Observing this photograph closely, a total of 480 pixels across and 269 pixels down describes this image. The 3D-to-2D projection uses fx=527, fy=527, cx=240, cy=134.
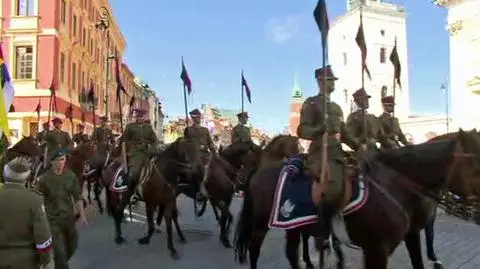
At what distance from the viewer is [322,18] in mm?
6230

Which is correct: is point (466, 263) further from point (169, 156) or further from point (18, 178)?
point (18, 178)

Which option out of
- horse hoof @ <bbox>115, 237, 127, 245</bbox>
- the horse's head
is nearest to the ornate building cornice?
the horse's head

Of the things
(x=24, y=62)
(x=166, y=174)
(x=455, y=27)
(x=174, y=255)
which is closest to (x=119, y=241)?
(x=166, y=174)

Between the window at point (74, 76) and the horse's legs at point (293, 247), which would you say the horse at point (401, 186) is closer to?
the horse's legs at point (293, 247)

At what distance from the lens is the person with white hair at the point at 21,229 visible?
15.1ft

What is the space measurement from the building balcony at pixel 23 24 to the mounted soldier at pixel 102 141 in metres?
18.2

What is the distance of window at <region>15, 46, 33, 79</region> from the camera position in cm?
3361

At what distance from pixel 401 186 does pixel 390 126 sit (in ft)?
11.2

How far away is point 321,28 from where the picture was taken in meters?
6.20

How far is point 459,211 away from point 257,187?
2686 mm

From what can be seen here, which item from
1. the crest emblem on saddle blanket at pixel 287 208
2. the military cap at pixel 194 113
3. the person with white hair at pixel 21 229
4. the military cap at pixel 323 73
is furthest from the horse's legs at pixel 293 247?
the military cap at pixel 194 113

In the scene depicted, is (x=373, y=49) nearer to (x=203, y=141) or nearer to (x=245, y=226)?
(x=203, y=141)

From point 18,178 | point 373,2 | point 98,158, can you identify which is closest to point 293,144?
point 18,178

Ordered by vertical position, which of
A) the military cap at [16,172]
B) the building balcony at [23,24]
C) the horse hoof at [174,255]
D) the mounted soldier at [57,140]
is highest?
the building balcony at [23,24]
